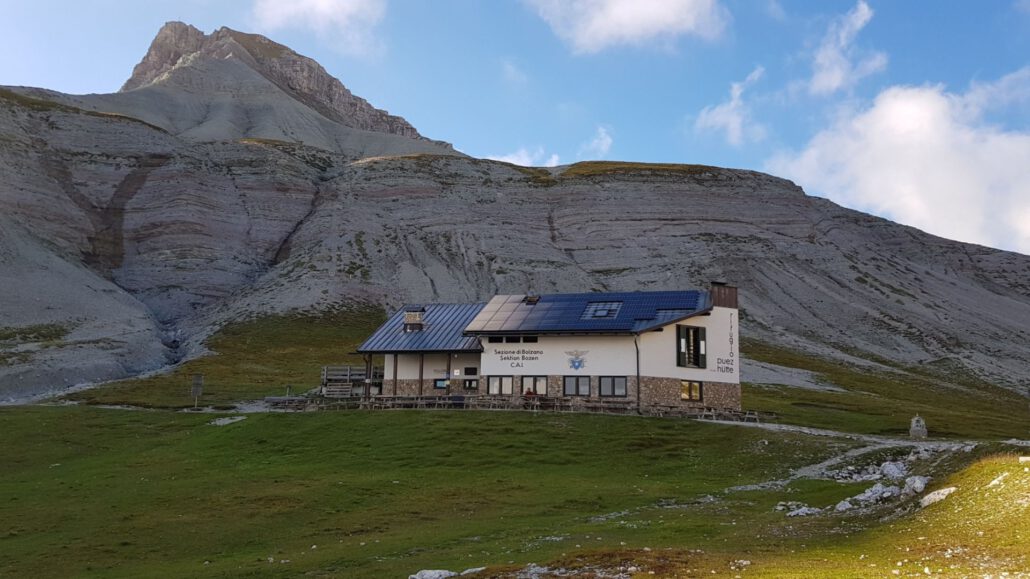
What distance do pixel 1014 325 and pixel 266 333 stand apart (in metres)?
121

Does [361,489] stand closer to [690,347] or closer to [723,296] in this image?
[690,347]

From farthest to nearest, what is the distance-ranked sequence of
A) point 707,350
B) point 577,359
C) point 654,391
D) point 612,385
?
point 707,350 → point 577,359 → point 612,385 → point 654,391

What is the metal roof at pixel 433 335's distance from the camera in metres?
67.7

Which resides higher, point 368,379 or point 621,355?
point 621,355

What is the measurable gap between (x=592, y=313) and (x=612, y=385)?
5.65 m

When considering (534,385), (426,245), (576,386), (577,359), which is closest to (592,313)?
(577,359)

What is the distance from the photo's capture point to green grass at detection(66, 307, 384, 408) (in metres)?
77.7

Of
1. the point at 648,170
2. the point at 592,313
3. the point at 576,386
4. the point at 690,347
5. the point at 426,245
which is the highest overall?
the point at 648,170

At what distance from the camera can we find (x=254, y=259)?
156 meters

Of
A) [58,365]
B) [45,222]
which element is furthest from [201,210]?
[58,365]

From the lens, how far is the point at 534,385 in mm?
63219

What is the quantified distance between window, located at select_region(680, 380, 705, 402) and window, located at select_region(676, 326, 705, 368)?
46.6 inches

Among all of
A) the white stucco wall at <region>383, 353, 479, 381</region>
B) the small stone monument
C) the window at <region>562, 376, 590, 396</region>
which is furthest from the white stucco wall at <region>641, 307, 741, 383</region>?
the white stucco wall at <region>383, 353, 479, 381</region>

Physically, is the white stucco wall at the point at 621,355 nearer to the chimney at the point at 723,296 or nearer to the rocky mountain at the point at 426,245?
the chimney at the point at 723,296
